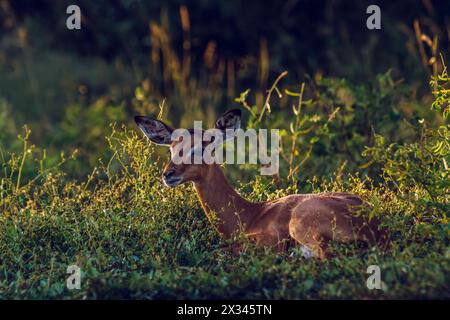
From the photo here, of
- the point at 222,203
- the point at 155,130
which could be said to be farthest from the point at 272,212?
the point at 155,130

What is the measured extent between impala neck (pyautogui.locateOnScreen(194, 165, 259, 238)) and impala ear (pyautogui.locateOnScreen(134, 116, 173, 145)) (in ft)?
1.39

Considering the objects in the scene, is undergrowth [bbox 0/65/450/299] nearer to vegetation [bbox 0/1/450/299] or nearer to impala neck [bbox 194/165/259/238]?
vegetation [bbox 0/1/450/299]

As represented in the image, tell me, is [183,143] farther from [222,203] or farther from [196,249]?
[196,249]

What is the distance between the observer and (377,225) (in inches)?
276

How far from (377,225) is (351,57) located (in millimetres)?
6903

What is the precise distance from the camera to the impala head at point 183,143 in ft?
23.6

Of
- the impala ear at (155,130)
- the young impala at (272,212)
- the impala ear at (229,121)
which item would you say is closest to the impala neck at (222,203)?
the young impala at (272,212)

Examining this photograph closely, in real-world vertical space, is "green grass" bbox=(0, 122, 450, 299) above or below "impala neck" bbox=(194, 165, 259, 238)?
below

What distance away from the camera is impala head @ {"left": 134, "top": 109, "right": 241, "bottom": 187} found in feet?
23.6

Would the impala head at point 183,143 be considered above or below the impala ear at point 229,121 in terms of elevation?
below

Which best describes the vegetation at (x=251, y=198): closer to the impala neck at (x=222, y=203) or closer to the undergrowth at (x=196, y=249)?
the undergrowth at (x=196, y=249)

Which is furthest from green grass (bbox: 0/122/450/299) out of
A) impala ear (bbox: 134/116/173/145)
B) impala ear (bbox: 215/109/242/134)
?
impala ear (bbox: 215/109/242/134)

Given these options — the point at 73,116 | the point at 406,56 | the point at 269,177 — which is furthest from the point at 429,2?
the point at 269,177
